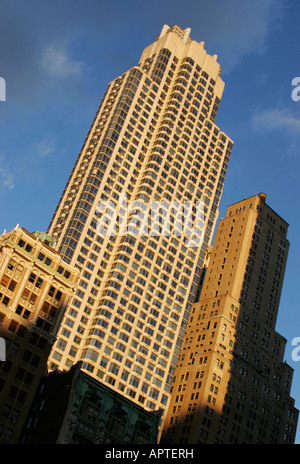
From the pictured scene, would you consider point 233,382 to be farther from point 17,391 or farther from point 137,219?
point 17,391

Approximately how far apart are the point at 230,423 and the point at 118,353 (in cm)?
3323

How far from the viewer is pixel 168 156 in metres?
185

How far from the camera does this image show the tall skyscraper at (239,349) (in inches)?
6097

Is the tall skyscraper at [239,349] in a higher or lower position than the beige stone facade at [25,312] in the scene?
higher

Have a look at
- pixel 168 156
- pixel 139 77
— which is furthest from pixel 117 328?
pixel 139 77

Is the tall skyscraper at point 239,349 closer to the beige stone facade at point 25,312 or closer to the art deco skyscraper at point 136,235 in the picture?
the art deco skyscraper at point 136,235

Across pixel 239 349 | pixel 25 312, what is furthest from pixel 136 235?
pixel 25 312

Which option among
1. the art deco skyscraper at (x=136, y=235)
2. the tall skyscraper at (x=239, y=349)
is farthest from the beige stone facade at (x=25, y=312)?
the tall skyscraper at (x=239, y=349)

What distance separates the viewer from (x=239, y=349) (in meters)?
169

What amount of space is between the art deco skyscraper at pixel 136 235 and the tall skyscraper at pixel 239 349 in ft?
20.2

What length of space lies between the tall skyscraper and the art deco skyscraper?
6.15 meters

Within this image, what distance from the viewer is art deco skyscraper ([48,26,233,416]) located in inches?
5906

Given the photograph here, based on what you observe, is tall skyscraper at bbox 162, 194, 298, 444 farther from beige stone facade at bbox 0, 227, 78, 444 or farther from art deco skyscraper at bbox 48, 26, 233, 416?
beige stone facade at bbox 0, 227, 78, 444

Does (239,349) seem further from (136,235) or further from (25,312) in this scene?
(25,312)
